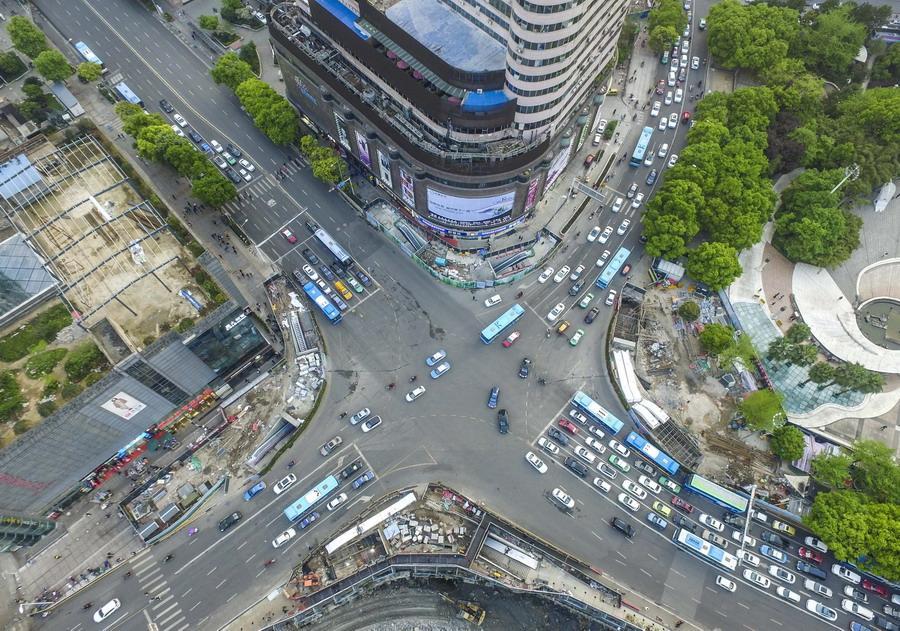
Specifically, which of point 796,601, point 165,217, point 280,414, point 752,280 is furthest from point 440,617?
point 752,280

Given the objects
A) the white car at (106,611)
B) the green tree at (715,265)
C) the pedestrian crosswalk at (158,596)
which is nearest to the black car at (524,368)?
the green tree at (715,265)

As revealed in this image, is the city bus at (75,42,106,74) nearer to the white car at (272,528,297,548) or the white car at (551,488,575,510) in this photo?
the white car at (272,528,297,548)

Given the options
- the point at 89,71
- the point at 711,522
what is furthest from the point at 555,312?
the point at 89,71

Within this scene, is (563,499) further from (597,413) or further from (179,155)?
(179,155)

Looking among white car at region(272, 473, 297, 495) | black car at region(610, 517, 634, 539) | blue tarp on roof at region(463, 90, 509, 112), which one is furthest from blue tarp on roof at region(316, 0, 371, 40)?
black car at region(610, 517, 634, 539)

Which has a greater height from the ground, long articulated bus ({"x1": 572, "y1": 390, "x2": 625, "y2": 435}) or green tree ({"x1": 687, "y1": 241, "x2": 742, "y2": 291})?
green tree ({"x1": 687, "y1": 241, "x2": 742, "y2": 291})

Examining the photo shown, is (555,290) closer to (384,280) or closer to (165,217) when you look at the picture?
(384,280)
